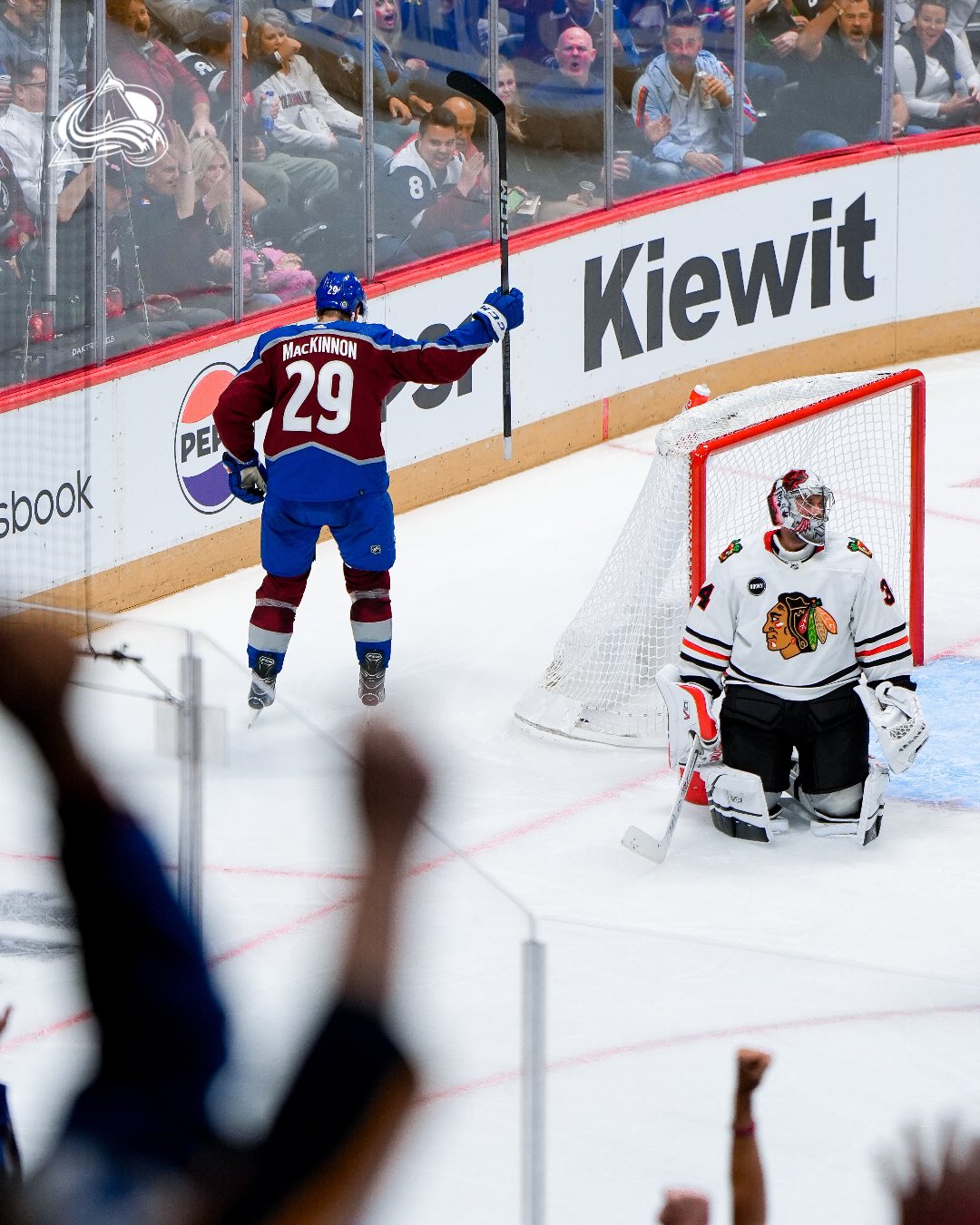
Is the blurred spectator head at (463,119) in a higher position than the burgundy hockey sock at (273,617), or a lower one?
higher

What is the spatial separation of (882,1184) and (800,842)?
2.82m

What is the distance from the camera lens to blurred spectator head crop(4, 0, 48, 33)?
5980mm

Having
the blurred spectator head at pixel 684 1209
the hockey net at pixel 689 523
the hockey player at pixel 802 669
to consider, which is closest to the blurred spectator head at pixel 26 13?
the hockey net at pixel 689 523

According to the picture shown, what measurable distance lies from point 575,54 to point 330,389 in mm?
2933

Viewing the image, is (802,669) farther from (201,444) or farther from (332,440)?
(201,444)

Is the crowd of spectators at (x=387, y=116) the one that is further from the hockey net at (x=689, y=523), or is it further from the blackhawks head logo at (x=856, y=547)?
the blackhawks head logo at (x=856, y=547)

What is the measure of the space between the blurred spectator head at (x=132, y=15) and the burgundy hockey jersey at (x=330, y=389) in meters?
1.32

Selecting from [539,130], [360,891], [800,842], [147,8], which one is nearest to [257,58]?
[147,8]

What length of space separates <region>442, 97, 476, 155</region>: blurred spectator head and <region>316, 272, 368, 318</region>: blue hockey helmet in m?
2.09

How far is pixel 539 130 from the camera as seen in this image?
7957mm

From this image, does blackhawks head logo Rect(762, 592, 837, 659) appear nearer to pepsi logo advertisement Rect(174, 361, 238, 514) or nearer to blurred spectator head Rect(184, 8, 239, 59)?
pepsi logo advertisement Rect(174, 361, 238, 514)

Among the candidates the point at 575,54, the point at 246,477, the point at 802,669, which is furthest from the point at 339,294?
the point at 575,54

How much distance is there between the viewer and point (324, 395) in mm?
5598

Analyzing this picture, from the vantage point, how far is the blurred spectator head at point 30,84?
6035mm
